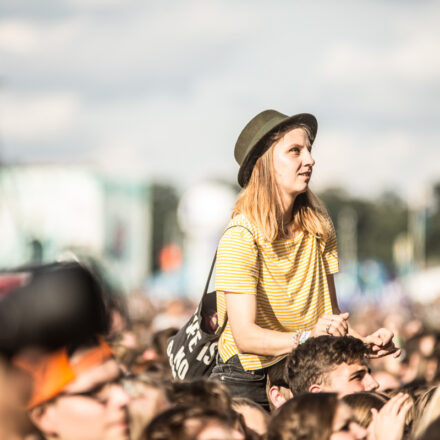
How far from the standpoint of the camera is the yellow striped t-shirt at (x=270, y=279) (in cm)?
381

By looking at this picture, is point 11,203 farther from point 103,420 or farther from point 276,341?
point 103,420

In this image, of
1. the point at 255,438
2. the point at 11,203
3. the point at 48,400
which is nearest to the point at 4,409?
the point at 48,400

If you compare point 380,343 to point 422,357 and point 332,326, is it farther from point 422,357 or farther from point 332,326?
point 422,357

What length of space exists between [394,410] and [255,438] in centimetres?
51

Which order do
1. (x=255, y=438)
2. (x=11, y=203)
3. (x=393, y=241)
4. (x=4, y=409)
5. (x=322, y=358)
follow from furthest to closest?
(x=393, y=241) → (x=11, y=203) → (x=322, y=358) → (x=255, y=438) → (x=4, y=409)

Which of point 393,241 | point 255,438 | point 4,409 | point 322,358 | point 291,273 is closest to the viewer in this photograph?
point 4,409

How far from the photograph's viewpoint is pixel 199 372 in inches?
161

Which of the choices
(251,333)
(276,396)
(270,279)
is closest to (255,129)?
(270,279)

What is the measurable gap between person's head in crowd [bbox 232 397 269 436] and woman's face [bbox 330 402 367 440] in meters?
0.40

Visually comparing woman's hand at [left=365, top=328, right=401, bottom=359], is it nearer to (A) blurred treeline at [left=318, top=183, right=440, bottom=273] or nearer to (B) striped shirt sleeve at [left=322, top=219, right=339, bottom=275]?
(B) striped shirt sleeve at [left=322, top=219, right=339, bottom=275]

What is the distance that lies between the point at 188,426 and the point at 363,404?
98 cm

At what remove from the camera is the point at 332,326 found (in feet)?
11.3

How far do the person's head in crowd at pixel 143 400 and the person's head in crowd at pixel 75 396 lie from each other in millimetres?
165

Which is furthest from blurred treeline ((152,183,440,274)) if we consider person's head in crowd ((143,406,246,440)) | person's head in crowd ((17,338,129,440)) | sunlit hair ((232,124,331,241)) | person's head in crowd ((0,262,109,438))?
person's head in crowd ((0,262,109,438))
